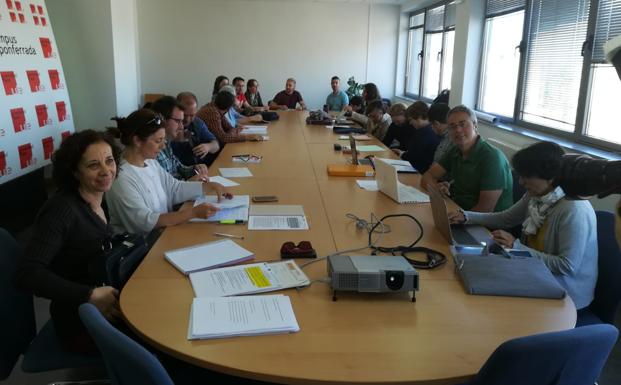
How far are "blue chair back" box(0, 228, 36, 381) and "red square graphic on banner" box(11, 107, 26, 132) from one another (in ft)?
8.81

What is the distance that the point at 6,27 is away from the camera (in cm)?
393

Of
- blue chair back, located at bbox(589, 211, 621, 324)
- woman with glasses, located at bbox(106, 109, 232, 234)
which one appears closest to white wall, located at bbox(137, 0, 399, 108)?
woman with glasses, located at bbox(106, 109, 232, 234)

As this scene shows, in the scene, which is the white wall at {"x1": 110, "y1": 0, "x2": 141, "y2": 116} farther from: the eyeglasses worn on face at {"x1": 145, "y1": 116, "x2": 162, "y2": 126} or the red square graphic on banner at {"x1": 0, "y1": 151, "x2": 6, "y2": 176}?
the eyeglasses worn on face at {"x1": 145, "y1": 116, "x2": 162, "y2": 126}

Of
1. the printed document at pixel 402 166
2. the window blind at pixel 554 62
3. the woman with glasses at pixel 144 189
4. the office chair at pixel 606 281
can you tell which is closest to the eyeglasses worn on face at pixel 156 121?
the woman with glasses at pixel 144 189

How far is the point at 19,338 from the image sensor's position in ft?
5.56

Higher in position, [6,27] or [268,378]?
[6,27]

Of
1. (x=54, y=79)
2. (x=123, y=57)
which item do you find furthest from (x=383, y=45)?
(x=54, y=79)

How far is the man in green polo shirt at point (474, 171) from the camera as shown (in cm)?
278

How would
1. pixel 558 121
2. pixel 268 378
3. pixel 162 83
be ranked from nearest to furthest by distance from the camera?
pixel 268 378
pixel 558 121
pixel 162 83

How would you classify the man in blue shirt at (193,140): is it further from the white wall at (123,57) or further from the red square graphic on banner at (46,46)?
the white wall at (123,57)

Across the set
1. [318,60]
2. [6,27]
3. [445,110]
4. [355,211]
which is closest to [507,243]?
[355,211]

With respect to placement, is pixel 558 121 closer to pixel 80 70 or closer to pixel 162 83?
pixel 80 70

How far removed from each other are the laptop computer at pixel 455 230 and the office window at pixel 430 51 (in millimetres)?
5419

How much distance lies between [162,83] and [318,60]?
10.1ft
